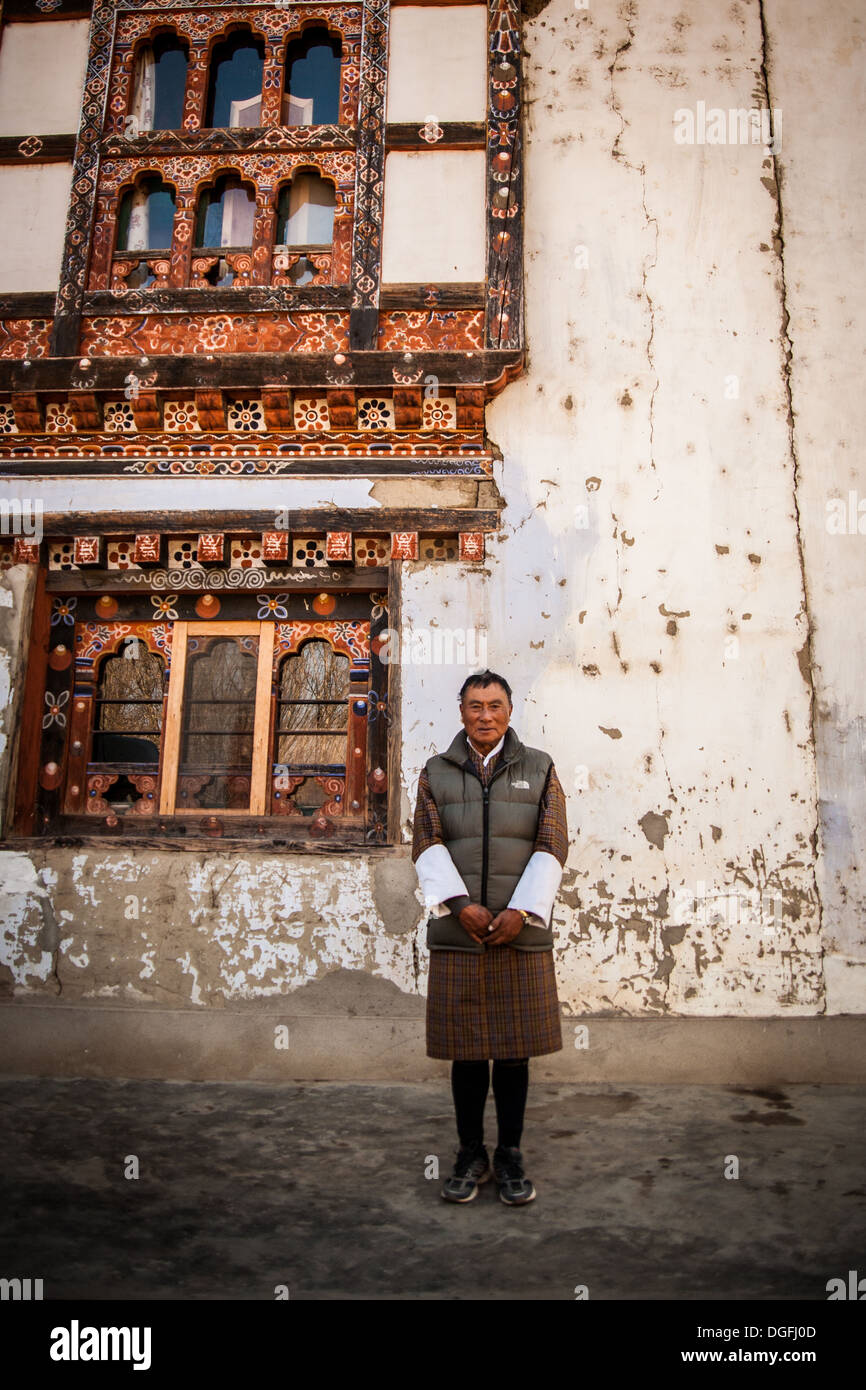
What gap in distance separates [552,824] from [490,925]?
1.35 feet

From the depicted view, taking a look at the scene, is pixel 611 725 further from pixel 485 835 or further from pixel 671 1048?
pixel 485 835

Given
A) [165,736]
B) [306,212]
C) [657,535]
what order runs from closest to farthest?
[657,535], [165,736], [306,212]

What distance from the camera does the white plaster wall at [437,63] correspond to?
232 inches

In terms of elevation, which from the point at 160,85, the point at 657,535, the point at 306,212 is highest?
the point at 160,85

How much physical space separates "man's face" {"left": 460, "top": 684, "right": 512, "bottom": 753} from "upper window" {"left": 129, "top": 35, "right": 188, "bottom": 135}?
190 inches

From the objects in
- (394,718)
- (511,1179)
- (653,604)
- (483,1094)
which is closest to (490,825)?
(483,1094)

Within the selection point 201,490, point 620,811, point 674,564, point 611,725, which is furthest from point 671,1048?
point 201,490

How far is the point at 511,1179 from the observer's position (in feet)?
10.2

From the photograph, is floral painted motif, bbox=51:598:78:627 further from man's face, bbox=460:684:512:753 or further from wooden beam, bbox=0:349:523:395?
man's face, bbox=460:684:512:753

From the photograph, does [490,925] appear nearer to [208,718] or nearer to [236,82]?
[208,718]

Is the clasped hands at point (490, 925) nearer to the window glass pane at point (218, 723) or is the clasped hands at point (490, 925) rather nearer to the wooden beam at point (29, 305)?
the window glass pane at point (218, 723)

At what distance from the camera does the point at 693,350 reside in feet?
18.5

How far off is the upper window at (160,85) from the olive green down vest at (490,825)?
5023 mm

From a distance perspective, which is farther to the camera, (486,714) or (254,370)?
(254,370)
